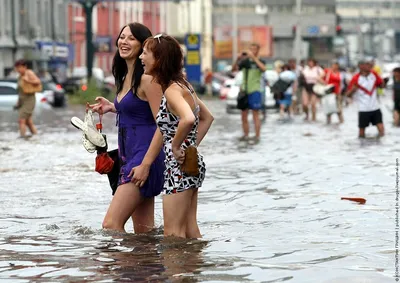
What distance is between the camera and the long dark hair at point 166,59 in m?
8.77

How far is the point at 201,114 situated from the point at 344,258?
133 centimetres

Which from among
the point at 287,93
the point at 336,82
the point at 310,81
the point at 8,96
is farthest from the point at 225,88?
the point at 336,82

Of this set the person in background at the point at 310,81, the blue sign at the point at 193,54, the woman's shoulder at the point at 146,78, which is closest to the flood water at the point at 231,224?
the woman's shoulder at the point at 146,78

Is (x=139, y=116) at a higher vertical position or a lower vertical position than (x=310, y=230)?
higher

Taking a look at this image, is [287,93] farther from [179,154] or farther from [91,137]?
[179,154]

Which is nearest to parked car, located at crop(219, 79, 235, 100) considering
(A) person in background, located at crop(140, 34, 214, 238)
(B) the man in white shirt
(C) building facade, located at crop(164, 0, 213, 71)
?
Answer: (B) the man in white shirt

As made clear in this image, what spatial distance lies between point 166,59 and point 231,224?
117 inches

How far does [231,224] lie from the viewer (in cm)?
1148

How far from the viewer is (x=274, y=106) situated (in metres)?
45.8

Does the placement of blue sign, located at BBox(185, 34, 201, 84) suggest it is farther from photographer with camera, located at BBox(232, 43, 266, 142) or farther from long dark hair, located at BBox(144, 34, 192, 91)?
long dark hair, located at BBox(144, 34, 192, 91)

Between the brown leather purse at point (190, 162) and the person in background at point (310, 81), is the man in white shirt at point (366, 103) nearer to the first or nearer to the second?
the person in background at point (310, 81)

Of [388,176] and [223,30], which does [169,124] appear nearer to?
[388,176]

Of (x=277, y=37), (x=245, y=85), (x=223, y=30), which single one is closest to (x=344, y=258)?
(x=245, y=85)

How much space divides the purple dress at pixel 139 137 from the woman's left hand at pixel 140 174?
0.10 metres
